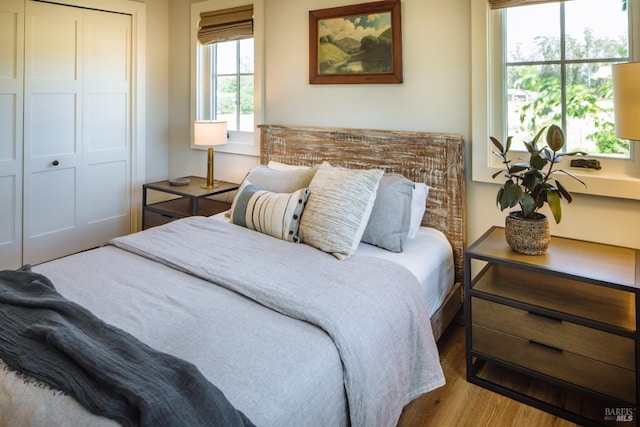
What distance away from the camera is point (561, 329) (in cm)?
186

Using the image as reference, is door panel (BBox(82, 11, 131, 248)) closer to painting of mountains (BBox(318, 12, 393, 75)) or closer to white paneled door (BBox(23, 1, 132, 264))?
white paneled door (BBox(23, 1, 132, 264))

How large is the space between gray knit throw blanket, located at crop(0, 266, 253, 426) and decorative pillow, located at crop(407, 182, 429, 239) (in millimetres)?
1536

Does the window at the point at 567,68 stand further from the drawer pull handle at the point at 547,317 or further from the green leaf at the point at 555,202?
the drawer pull handle at the point at 547,317

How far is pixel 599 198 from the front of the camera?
2158 mm

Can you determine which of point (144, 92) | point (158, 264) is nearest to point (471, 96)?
point (158, 264)

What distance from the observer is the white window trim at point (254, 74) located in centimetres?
331

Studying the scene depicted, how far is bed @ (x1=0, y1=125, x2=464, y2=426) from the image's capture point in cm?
121

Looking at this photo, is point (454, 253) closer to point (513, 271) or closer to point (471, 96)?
point (513, 271)

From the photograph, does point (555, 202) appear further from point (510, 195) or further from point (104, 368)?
point (104, 368)

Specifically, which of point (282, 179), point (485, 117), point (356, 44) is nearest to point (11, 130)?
point (282, 179)

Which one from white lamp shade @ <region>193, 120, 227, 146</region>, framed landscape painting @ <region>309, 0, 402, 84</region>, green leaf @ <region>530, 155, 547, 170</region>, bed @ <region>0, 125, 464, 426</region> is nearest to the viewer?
bed @ <region>0, 125, 464, 426</region>

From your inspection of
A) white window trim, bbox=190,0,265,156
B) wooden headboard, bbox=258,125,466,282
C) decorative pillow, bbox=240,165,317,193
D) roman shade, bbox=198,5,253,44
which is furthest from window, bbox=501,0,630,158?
roman shade, bbox=198,5,253,44

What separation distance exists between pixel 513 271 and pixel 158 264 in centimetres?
177

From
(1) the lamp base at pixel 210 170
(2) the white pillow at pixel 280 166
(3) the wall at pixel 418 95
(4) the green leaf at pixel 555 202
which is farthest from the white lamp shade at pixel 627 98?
(1) the lamp base at pixel 210 170
